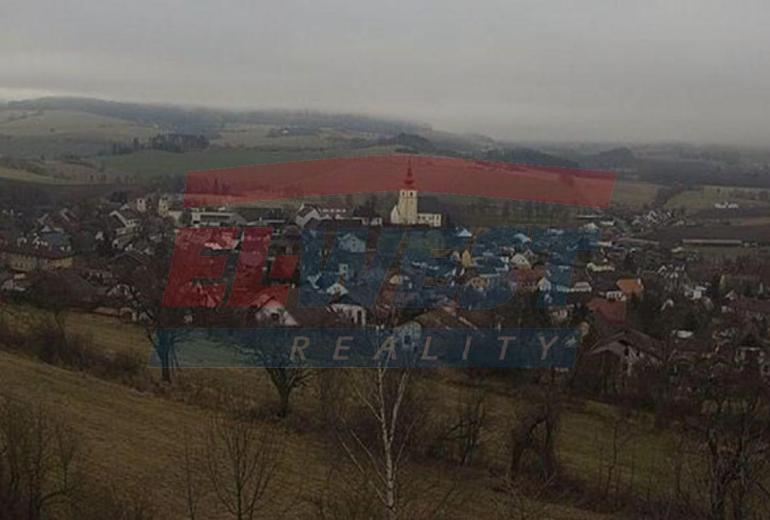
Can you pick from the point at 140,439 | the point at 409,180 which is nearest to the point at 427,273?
the point at 409,180

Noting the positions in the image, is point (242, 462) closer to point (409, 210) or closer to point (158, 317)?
point (158, 317)

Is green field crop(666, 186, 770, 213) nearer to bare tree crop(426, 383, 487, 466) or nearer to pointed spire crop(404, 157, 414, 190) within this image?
pointed spire crop(404, 157, 414, 190)

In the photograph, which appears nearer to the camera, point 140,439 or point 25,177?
point 140,439

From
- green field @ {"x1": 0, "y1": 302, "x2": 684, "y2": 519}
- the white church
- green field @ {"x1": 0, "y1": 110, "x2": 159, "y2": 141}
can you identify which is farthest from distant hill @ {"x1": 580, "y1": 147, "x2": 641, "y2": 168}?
green field @ {"x1": 0, "y1": 302, "x2": 684, "y2": 519}

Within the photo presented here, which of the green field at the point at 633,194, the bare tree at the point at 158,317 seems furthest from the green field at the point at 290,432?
the green field at the point at 633,194

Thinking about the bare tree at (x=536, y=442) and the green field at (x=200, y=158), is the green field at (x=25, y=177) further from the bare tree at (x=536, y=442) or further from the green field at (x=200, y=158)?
the bare tree at (x=536, y=442)

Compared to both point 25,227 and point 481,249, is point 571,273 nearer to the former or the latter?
point 481,249
